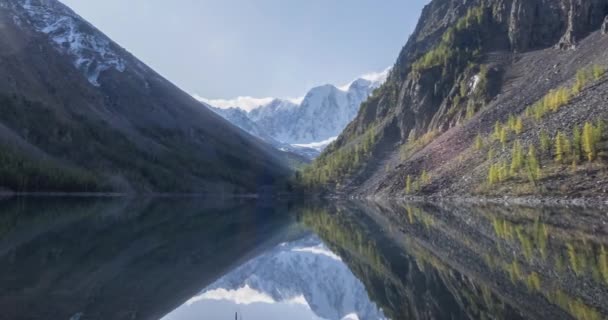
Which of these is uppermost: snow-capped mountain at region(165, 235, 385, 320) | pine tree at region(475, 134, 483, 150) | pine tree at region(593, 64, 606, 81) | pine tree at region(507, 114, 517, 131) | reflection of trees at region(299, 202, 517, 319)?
pine tree at region(593, 64, 606, 81)

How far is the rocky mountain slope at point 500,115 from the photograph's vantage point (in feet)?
258

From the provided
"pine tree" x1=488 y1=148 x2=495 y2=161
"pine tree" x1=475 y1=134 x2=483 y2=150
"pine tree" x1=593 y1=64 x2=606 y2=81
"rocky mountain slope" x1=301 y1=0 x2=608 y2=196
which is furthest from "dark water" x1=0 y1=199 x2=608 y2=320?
"pine tree" x1=593 y1=64 x2=606 y2=81

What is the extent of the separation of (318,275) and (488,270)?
39.3ft

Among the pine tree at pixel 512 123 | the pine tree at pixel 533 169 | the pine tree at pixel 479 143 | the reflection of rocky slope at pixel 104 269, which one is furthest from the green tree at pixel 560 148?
the reflection of rocky slope at pixel 104 269

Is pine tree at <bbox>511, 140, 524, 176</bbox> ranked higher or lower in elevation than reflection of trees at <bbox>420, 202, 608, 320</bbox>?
higher

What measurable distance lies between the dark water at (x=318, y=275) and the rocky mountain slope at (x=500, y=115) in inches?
1554

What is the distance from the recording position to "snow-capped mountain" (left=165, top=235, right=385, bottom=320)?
1947 centimetres

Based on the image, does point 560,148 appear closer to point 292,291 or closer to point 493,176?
point 493,176

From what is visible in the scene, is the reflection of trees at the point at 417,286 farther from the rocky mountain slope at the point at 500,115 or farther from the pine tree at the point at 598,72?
the pine tree at the point at 598,72

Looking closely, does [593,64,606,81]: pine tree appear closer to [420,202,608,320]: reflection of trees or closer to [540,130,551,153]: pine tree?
[540,130,551,153]: pine tree

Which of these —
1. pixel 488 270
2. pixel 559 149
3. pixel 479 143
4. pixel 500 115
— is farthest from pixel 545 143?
pixel 488 270

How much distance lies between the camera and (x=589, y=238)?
31250mm

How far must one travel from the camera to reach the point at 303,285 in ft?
96.9

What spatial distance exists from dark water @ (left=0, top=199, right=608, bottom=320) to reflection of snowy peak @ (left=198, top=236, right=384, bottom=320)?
3.7 inches
